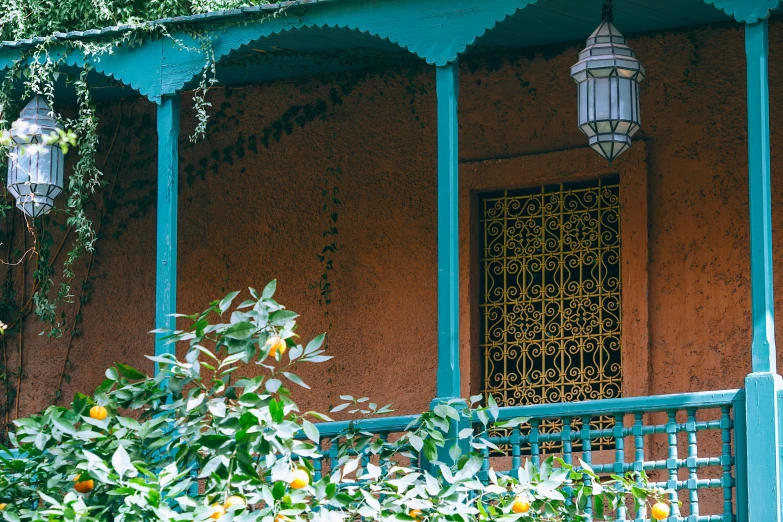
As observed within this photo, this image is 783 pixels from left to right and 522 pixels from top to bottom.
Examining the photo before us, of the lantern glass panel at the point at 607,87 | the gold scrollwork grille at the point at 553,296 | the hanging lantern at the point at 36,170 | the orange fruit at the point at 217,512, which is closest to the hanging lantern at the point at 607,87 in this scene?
the lantern glass panel at the point at 607,87

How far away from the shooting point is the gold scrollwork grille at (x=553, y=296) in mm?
7945

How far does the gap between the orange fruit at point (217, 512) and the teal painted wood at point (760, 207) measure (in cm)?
236

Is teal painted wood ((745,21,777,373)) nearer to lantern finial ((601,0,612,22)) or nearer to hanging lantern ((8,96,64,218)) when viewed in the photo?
lantern finial ((601,0,612,22))

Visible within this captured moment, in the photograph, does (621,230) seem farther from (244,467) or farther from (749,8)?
(244,467)

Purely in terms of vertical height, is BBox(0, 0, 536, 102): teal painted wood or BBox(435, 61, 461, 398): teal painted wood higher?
BBox(0, 0, 536, 102): teal painted wood

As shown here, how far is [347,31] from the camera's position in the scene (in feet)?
25.4

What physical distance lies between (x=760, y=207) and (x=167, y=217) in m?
3.06

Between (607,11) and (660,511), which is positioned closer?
(660,511)

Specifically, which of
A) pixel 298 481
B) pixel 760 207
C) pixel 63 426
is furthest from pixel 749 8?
pixel 63 426

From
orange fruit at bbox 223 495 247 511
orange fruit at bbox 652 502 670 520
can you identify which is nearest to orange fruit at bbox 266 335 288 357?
orange fruit at bbox 223 495 247 511

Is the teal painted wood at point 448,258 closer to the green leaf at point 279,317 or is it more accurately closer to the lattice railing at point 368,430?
the lattice railing at point 368,430

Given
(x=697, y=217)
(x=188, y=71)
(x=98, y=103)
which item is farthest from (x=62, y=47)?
(x=697, y=217)

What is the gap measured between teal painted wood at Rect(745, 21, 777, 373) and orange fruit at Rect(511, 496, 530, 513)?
3.79 ft

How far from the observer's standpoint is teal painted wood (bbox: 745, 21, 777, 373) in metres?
6.32
